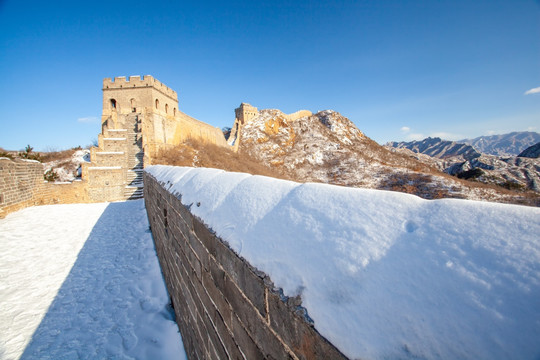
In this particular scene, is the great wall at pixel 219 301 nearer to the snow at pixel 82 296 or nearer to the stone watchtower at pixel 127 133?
the snow at pixel 82 296

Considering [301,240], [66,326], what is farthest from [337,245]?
[66,326]

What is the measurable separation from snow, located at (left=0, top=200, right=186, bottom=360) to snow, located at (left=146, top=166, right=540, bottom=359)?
9.69ft

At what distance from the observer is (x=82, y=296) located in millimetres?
3760

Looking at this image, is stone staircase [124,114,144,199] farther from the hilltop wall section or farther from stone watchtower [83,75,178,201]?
the hilltop wall section

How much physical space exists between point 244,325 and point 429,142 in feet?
612

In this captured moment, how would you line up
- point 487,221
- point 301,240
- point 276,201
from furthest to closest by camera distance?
1. point 276,201
2. point 301,240
3. point 487,221

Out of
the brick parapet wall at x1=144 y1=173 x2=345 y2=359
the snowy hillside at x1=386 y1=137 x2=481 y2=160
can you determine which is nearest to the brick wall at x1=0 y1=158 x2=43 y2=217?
the brick parapet wall at x1=144 y1=173 x2=345 y2=359

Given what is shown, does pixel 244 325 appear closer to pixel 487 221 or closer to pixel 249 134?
pixel 487 221

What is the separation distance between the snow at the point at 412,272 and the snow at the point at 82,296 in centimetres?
295

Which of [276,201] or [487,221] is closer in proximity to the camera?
[487,221]

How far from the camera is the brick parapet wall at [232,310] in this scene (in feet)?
2.72

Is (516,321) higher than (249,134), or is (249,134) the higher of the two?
(249,134)

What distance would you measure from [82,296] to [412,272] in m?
5.11

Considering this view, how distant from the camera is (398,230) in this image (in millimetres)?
726
